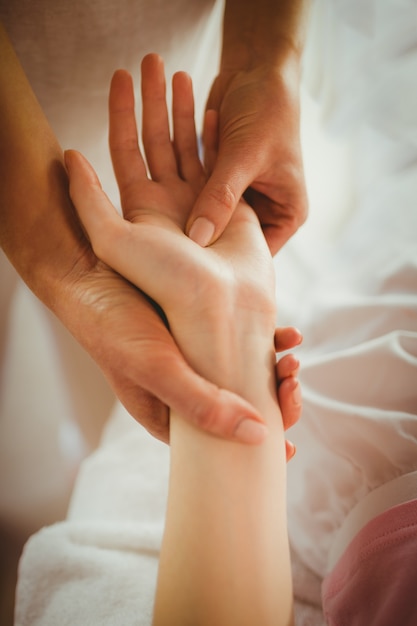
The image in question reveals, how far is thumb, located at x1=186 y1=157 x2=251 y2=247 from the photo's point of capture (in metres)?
0.61

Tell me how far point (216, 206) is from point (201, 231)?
38mm

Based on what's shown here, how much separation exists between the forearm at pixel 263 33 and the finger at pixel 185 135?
11 centimetres

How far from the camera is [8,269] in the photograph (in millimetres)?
902

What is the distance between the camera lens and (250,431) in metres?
0.51

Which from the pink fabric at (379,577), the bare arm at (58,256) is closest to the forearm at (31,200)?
the bare arm at (58,256)

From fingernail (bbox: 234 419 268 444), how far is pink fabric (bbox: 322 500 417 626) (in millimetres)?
150

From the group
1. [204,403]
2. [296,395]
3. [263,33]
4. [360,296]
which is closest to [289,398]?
[296,395]

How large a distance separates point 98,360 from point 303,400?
10.6 inches

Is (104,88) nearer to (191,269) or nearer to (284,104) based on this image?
(284,104)

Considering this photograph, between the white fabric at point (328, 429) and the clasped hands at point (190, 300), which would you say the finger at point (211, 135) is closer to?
the clasped hands at point (190, 300)

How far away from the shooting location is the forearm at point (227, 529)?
0.50 m

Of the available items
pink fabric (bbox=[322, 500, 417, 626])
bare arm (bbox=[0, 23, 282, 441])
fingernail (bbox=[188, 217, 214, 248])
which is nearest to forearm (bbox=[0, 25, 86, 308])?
bare arm (bbox=[0, 23, 282, 441])

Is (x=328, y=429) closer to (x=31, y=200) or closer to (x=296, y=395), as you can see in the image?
(x=296, y=395)

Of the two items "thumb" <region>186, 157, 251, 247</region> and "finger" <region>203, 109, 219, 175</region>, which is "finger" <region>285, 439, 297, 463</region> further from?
"finger" <region>203, 109, 219, 175</region>
